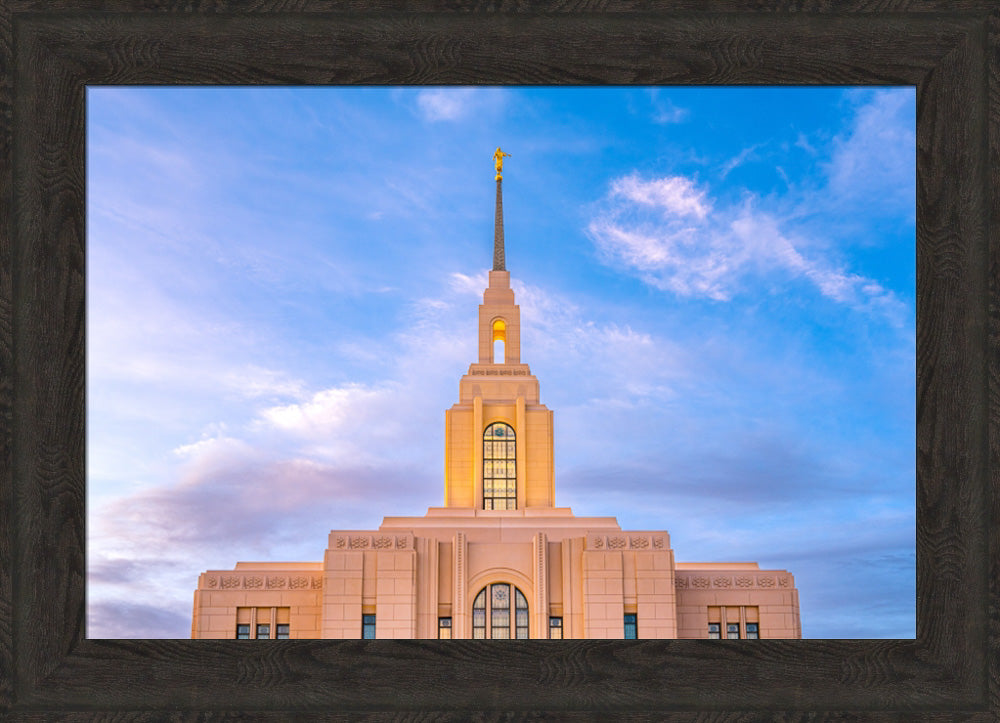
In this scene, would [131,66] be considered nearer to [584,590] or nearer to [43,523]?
[43,523]

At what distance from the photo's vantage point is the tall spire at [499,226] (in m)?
57.3

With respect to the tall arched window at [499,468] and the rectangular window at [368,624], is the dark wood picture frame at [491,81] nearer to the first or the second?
the rectangular window at [368,624]

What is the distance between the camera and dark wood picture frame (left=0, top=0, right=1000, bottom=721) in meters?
4.22

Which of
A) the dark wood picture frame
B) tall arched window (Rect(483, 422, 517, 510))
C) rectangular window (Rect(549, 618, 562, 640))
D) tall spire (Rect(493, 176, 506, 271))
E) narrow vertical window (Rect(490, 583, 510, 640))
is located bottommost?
the dark wood picture frame

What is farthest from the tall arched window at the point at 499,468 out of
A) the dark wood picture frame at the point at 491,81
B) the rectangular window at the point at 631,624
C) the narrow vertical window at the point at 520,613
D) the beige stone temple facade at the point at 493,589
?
the dark wood picture frame at the point at 491,81

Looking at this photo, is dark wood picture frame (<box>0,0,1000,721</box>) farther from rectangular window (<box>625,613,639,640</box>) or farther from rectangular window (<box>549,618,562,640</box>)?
rectangular window (<box>549,618,562,640</box>)

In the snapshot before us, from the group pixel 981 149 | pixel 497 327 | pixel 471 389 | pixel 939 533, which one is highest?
pixel 497 327

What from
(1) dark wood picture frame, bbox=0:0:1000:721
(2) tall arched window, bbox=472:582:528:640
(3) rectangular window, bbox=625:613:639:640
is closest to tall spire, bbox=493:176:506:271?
(2) tall arched window, bbox=472:582:528:640

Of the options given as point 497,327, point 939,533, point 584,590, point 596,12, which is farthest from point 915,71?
point 497,327

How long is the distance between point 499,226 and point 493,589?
23.1 meters

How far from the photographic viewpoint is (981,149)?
4.33 m

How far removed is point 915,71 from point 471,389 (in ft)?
157

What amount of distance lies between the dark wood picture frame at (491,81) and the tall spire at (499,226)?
52.9 meters

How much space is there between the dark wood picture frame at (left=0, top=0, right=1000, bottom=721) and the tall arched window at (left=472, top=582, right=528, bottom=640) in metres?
38.1
